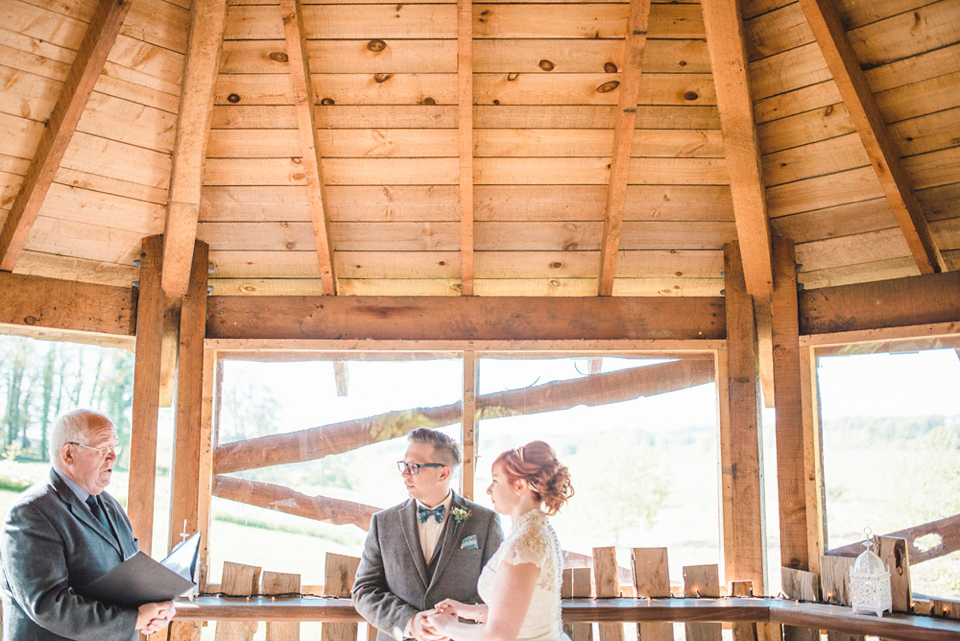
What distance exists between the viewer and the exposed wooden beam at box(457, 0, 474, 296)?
12.1 ft

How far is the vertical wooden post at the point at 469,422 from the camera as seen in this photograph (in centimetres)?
438

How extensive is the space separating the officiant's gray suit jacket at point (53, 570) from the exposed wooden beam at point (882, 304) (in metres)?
3.29

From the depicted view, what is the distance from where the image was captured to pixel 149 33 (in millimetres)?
3951

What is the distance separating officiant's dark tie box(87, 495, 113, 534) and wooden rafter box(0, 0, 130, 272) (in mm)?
1790

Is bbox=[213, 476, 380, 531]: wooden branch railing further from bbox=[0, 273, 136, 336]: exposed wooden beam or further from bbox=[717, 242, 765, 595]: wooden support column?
bbox=[717, 242, 765, 595]: wooden support column

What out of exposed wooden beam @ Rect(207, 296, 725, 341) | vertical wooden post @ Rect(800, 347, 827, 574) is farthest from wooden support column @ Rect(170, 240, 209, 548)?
vertical wooden post @ Rect(800, 347, 827, 574)

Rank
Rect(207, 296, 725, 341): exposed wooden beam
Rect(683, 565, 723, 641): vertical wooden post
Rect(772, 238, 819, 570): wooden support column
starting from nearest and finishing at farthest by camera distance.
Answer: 1. Rect(683, 565, 723, 641): vertical wooden post
2. Rect(772, 238, 819, 570): wooden support column
3. Rect(207, 296, 725, 341): exposed wooden beam

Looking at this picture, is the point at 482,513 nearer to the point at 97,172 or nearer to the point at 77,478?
the point at 77,478

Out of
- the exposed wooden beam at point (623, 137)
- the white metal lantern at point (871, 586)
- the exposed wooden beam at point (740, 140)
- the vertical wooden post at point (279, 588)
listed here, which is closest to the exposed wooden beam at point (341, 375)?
the vertical wooden post at point (279, 588)

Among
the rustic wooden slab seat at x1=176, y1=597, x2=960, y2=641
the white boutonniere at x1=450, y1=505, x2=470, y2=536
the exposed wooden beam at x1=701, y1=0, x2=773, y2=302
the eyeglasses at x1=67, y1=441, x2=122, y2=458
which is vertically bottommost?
the rustic wooden slab seat at x1=176, y1=597, x2=960, y2=641

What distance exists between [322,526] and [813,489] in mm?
2447

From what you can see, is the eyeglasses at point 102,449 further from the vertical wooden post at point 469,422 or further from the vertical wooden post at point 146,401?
the vertical wooden post at point 469,422

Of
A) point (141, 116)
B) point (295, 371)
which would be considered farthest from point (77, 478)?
point (141, 116)

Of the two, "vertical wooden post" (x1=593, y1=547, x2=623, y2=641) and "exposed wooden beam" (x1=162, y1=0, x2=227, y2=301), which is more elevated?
"exposed wooden beam" (x1=162, y1=0, x2=227, y2=301)
